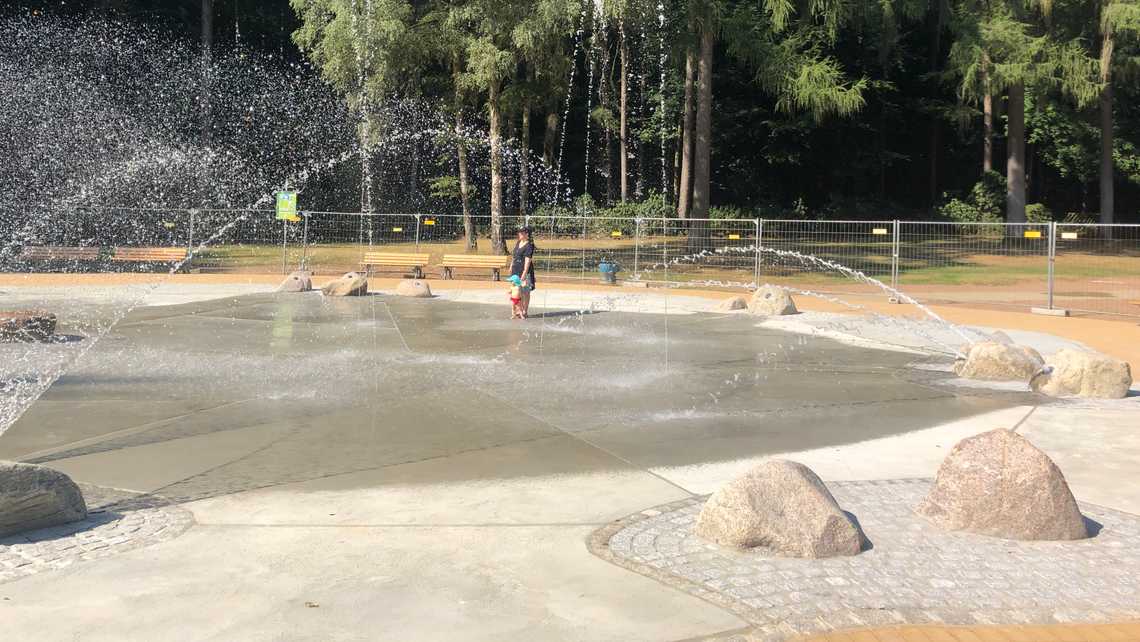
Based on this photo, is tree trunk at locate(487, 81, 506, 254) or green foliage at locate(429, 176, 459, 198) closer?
tree trunk at locate(487, 81, 506, 254)

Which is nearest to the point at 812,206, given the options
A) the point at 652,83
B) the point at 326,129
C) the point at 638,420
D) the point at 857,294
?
the point at 652,83

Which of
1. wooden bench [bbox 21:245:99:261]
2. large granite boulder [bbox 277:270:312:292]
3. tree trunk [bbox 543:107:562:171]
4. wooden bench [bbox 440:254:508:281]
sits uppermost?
tree trunk [bbox 543:107:562:171]

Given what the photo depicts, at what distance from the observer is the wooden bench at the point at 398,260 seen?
30.5 metres

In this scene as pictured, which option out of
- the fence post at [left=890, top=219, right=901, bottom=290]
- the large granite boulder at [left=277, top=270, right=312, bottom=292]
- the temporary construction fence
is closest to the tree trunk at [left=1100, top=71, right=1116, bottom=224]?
the temporary construction fence

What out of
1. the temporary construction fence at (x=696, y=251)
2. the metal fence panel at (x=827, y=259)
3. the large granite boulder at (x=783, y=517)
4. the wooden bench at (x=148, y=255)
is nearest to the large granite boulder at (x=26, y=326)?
the large granite boulder at (x=783, y=517)

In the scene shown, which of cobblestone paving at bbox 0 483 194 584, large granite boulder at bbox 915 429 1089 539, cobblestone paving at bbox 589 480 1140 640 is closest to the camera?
cobblestone paving at bbox 589 480 1140 640

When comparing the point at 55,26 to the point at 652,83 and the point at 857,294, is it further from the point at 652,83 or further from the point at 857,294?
the point at 857,294

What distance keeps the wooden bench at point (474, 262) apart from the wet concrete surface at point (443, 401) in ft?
37.0

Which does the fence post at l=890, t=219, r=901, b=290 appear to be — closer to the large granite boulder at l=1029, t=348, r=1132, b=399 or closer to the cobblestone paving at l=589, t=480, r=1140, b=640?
the large granite boulder at l=1029, t=348, r=1132, b=399

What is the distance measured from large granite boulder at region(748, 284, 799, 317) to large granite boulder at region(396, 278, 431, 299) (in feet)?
24.8

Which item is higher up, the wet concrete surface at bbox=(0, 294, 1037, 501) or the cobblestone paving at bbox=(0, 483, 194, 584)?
the wet concrete surface at bbox=(0, 294, 1037, 501)

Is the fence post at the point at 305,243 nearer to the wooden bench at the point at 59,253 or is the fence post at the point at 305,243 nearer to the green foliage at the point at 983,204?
the wooden bench at the point at 59,253

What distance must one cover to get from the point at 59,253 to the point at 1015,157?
118 ft

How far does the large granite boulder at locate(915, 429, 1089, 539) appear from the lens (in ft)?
23.6
